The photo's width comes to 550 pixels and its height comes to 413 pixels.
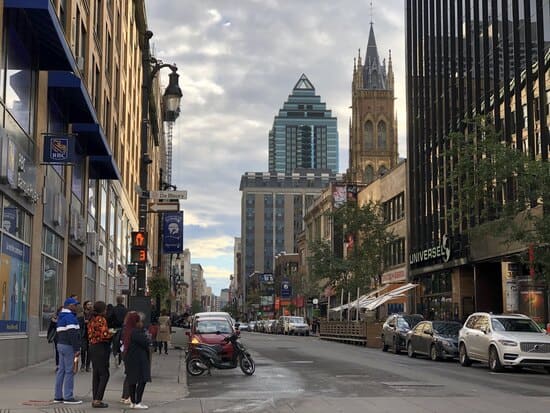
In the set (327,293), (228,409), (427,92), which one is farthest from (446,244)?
(327,293)

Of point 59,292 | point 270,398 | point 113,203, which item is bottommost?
point 270,398

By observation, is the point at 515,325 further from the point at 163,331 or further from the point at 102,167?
the point at 102,167

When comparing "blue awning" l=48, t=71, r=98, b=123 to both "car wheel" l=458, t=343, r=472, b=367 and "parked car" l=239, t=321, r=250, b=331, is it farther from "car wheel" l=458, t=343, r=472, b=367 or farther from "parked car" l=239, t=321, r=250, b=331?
"car wheel" l=458, t=343, r=472, b=367

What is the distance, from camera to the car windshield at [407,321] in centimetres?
3322

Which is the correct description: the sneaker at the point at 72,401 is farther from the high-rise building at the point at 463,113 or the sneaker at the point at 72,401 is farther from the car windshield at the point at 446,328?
the high-rise building at the point at 463,113

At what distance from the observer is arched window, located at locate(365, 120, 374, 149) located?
360ft

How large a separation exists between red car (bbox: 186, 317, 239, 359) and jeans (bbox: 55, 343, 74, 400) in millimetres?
7620

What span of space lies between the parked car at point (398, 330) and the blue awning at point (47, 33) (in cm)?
1797

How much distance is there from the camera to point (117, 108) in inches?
1687

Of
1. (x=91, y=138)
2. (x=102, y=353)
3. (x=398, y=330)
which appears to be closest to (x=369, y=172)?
(x=398, y=330)

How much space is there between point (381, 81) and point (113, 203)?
79782mm

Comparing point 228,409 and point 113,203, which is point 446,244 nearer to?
point 113,203

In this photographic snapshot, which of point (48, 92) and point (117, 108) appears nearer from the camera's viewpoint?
point (48, 92)

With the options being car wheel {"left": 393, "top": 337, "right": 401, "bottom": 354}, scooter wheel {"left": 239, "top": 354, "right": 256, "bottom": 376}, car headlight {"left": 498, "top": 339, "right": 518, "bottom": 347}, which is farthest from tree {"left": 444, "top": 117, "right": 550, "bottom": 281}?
scooter wheel {"left": 239, "top": 354, "right": 256, "bottom": 376}
